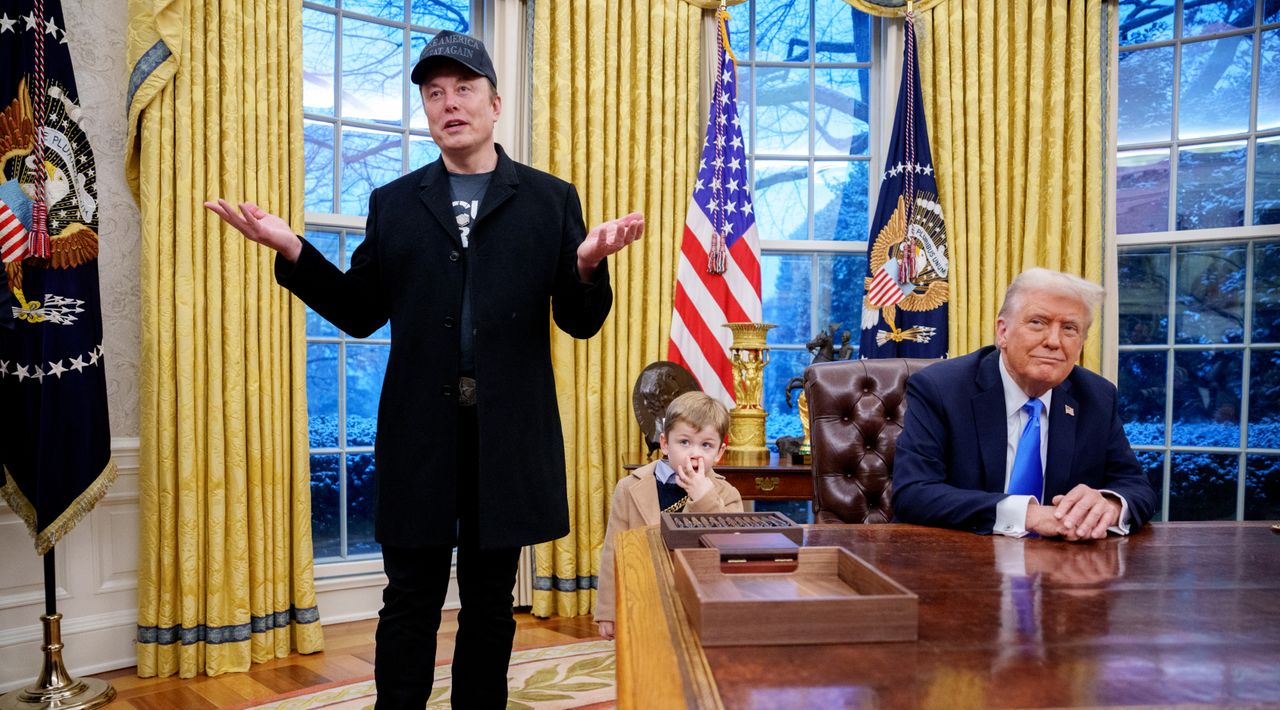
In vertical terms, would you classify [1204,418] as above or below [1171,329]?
below

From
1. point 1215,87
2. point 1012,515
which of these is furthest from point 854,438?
point 1215,87

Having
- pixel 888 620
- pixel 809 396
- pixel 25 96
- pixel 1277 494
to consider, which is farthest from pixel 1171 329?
pixel 25 96

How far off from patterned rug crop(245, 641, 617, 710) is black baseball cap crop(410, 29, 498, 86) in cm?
178

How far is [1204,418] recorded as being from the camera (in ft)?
12.7

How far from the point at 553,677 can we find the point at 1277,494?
3.35 m

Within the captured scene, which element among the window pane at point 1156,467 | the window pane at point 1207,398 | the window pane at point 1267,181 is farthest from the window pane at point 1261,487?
the window pane at point 1267,181

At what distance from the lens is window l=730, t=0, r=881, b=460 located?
421 centimetres

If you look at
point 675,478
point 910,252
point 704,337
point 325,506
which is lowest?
point 325,506

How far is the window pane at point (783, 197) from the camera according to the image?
13.8ft

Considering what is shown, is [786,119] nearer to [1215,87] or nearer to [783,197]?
[783,197]

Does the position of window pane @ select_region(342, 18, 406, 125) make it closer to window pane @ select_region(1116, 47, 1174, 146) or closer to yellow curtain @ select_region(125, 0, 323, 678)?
yellow curtain @ select_region(125, 0, 323, 678)

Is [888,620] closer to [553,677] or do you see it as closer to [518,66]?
[553,677]

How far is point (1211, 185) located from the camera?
3.88 meters

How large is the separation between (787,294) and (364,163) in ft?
6.94
